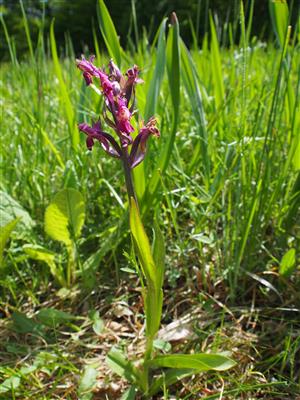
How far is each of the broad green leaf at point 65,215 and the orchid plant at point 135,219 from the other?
32cm

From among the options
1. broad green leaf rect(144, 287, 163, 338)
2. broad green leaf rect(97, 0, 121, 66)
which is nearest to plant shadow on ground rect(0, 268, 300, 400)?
broad green leaf rect(144, 287, 163, 338)

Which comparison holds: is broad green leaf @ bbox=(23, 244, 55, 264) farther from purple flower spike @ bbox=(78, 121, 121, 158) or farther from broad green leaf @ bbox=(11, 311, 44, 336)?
purple flower spike @ bbox=(78, 121, 121, 158)

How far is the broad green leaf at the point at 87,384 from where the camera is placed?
80cm

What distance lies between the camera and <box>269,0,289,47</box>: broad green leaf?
3.42 feet

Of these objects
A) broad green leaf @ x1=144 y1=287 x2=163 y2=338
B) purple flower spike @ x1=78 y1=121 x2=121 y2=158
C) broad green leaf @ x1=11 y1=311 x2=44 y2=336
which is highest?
purple flower spike @ x1=78 y1=121 x2=121 y2=158

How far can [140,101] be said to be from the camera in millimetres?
1132

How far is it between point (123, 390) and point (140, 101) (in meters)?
0.65

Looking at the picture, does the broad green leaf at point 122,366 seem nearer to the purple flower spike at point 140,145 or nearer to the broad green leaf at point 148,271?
the broad green leaf at point 148,271

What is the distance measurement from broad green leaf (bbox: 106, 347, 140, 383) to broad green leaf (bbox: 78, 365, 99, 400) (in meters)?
0.05

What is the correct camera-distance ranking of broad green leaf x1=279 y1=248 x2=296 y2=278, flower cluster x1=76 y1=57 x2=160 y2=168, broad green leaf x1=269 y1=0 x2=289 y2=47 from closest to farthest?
1. flower cluster x1=76 y1=57 x2=160 y2=168
2. broad green leaf x1=279 y1=248 x2=296 y2=278
3. broad green leaf x1=269 y1=0 x2=289 y2=47

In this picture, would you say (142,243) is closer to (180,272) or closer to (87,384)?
(87,384)

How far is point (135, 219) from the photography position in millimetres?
642

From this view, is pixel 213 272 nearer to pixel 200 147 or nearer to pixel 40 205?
pixel 200 147

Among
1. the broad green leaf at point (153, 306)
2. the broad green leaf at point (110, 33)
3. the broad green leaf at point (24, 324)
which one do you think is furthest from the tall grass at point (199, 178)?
the broad green leaf at point (153, 306)
